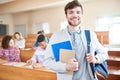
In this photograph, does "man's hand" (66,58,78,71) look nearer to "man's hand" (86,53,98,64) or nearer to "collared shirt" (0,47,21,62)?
"man's hand" (86,53,98,64)

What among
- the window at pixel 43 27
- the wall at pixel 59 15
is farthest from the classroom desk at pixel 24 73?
the window at pixel 43 27

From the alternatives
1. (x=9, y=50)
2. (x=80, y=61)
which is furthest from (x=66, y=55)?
(x=9, y=50)

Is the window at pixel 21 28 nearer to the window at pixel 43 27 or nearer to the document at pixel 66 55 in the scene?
the window at pixel 43 27

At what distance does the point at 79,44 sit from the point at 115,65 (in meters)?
2.82

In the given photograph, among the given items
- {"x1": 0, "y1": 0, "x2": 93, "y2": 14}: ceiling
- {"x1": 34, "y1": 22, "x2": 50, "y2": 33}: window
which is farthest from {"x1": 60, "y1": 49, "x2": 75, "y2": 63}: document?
{"x1": 34, "y1": 22, "x2": 50, "y2": 33}: window

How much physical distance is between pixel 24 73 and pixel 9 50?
3.79 ft

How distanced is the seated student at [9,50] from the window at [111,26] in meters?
5.41

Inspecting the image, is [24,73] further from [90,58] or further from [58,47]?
[90,58]

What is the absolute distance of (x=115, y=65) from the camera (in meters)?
3.70

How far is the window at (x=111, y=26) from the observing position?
7.48 meters

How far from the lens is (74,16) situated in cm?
113

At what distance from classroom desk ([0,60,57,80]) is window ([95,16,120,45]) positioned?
613 cm

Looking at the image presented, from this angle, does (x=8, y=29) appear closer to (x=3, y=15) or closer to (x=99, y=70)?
(x=3, y=15)

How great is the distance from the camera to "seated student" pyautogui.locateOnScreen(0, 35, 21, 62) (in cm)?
285
